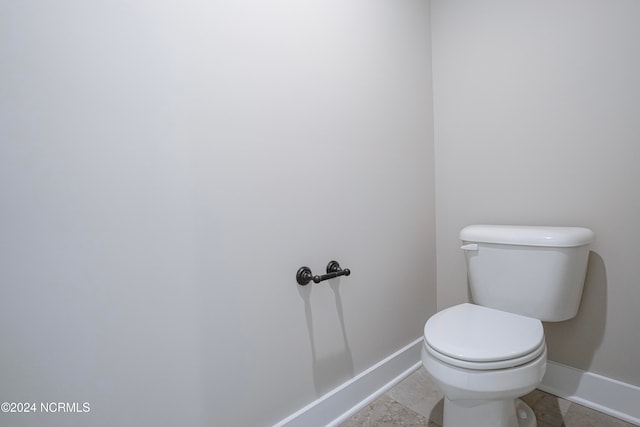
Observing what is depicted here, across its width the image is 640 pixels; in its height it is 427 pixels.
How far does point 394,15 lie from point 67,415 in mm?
1906

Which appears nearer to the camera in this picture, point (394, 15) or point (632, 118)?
point (632, 118)

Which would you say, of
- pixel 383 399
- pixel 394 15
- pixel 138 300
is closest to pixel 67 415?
pixel 138 300

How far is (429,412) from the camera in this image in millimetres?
1251

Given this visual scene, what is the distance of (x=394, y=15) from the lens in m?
1.44

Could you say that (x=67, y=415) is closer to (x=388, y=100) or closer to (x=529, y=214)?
(x=388, y=100)

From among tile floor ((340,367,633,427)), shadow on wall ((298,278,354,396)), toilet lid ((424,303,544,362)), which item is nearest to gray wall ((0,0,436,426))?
shadow on wall ((298,278,354,396))

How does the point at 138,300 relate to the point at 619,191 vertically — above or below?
below

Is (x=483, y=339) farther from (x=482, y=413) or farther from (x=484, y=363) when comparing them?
(x=482, y=413)

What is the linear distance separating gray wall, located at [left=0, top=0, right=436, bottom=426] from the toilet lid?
39cm

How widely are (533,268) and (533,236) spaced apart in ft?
0.42

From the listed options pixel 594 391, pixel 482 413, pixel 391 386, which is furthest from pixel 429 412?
pixel 594 391

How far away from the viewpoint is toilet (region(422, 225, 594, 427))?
862 mm

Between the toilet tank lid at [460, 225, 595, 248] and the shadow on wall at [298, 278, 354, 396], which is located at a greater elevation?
the toilet tank lid at [460, 225, 595, 248]

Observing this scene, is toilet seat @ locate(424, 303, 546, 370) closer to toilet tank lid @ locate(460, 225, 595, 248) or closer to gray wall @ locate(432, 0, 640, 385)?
toilet tank lid @ locate(460, 225, 595, 248)
